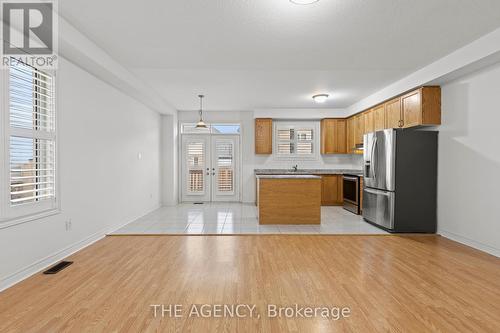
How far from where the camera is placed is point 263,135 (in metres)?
7.65

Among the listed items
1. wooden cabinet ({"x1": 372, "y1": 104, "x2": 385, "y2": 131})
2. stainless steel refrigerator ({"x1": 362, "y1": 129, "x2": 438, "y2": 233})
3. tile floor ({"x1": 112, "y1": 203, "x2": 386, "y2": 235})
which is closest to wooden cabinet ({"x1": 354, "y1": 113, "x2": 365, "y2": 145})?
wooden cabinet ({"x1": 372, "y1": 104, "x2": 385, "y2": 131})

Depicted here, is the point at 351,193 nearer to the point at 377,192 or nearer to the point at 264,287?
the point at 377,192

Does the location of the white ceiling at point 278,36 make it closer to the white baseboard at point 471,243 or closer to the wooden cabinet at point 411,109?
the wooden cabinet at point 411,109

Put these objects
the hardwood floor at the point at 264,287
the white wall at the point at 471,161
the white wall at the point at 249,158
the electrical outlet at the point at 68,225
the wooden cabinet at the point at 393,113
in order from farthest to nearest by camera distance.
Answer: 1. the white wall at the point at 249,158
2. the wooden cabinet at the point at 393,113
3. the white wall at the point at 471,161
4. the electrical outlet at the point at 68,225
5. the hardwood floor at the point at 264,287

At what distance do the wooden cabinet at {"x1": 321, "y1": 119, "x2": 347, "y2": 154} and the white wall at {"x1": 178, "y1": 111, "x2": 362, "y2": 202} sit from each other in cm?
45

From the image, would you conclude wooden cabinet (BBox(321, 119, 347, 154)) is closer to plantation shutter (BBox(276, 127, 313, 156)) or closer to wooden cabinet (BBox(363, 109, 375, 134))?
plantation shutter (BBox(276, 127, 313, 156))

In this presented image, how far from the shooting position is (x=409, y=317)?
208cm

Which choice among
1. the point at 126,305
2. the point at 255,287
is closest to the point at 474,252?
the point at 255,287

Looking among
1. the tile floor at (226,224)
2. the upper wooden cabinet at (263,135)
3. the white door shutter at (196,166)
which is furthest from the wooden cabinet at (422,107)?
the white door shutter at (196,166)

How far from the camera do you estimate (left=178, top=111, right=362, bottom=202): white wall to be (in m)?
7.91

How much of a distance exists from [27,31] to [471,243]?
6.14 meters

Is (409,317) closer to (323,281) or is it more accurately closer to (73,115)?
(323,281)

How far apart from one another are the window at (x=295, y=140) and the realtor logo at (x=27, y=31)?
5912mm

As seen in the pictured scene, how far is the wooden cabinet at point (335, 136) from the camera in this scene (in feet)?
24.8
